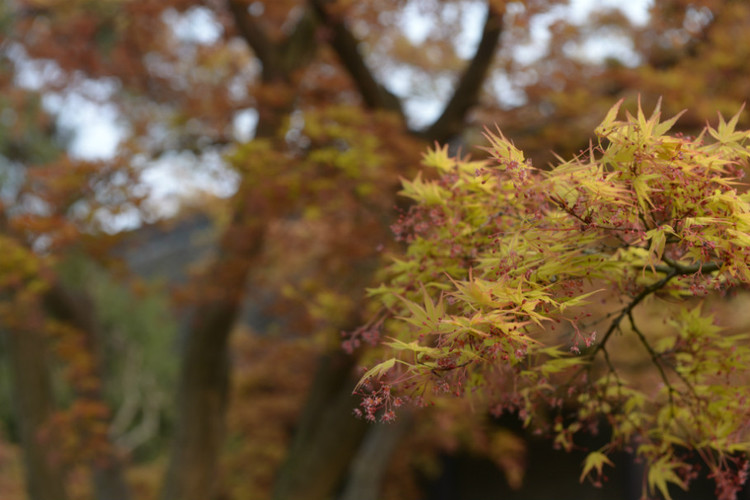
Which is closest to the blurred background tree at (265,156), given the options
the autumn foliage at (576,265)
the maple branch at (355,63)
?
the maple branch at (355,63)

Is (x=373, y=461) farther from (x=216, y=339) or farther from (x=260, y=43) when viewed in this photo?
(x=260, y=43)

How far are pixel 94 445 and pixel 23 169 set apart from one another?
3.09 meters

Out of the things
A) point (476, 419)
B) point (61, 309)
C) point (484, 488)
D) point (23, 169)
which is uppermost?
point (23, 169)

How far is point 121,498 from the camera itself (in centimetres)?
698

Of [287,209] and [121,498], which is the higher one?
[287,209]

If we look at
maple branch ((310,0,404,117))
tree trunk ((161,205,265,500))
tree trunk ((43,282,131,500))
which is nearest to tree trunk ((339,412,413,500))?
tree trunk ((161,205,265,500))

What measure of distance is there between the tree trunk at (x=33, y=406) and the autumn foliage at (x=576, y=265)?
16.9 feet

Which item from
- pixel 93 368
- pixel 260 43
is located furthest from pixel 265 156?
pixel 93 368

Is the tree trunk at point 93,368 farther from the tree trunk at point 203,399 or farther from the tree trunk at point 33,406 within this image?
the tree trunk at point 203,399

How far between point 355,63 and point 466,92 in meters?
0.86

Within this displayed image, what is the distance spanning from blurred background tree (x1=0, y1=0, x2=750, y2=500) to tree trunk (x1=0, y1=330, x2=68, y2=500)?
17 millimetres

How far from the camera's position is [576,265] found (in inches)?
75.6

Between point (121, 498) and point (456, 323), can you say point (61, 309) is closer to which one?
point (121, 498)

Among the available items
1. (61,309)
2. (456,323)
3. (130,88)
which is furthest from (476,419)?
(456,323)
